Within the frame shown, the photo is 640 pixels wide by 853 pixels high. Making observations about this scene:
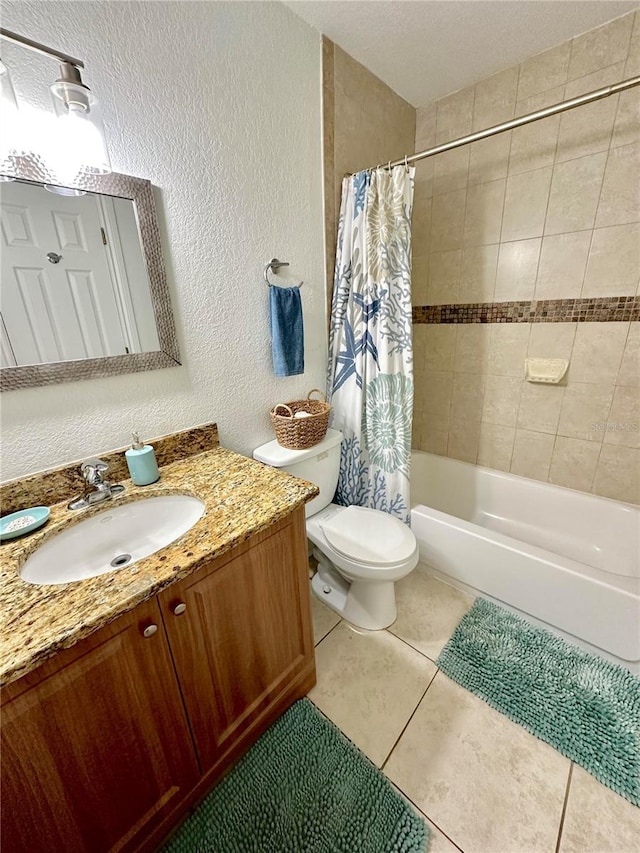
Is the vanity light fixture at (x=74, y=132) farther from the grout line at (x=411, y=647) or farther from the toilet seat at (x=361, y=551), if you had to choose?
the grout line at (x=411, y=647)

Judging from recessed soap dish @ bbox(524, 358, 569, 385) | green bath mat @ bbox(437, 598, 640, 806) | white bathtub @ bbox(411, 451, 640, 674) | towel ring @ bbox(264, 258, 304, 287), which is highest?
towel ring @ bbox(264, 258, 304, 287)

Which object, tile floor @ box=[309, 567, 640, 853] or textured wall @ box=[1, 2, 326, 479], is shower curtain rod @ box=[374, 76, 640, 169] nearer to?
textured wall @ box=[1, 2, 326, 479]

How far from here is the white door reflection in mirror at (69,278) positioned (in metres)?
0.87

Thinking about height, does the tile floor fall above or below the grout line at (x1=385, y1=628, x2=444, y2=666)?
below

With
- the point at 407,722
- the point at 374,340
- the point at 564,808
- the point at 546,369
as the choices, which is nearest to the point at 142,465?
the point at 374,340

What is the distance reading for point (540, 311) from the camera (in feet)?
5.63

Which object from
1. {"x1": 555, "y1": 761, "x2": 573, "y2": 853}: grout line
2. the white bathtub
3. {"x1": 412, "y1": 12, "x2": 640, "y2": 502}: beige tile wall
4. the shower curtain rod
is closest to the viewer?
{"x1": 555, "y1": 761, "x2": 573, "y2": 853}: grout line

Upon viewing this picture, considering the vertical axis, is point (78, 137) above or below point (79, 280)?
above

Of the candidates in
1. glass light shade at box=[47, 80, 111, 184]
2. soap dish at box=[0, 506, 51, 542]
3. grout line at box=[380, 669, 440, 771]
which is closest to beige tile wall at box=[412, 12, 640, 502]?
grout line at box=[380, 669, 440, 771]

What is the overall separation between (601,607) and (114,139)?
7.22 ft

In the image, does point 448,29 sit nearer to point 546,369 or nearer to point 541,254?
point 541,254

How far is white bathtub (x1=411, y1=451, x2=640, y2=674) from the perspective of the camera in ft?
4.07

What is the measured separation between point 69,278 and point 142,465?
1.87 feet

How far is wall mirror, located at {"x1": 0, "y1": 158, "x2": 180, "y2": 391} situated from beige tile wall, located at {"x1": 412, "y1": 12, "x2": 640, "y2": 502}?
1599mm
